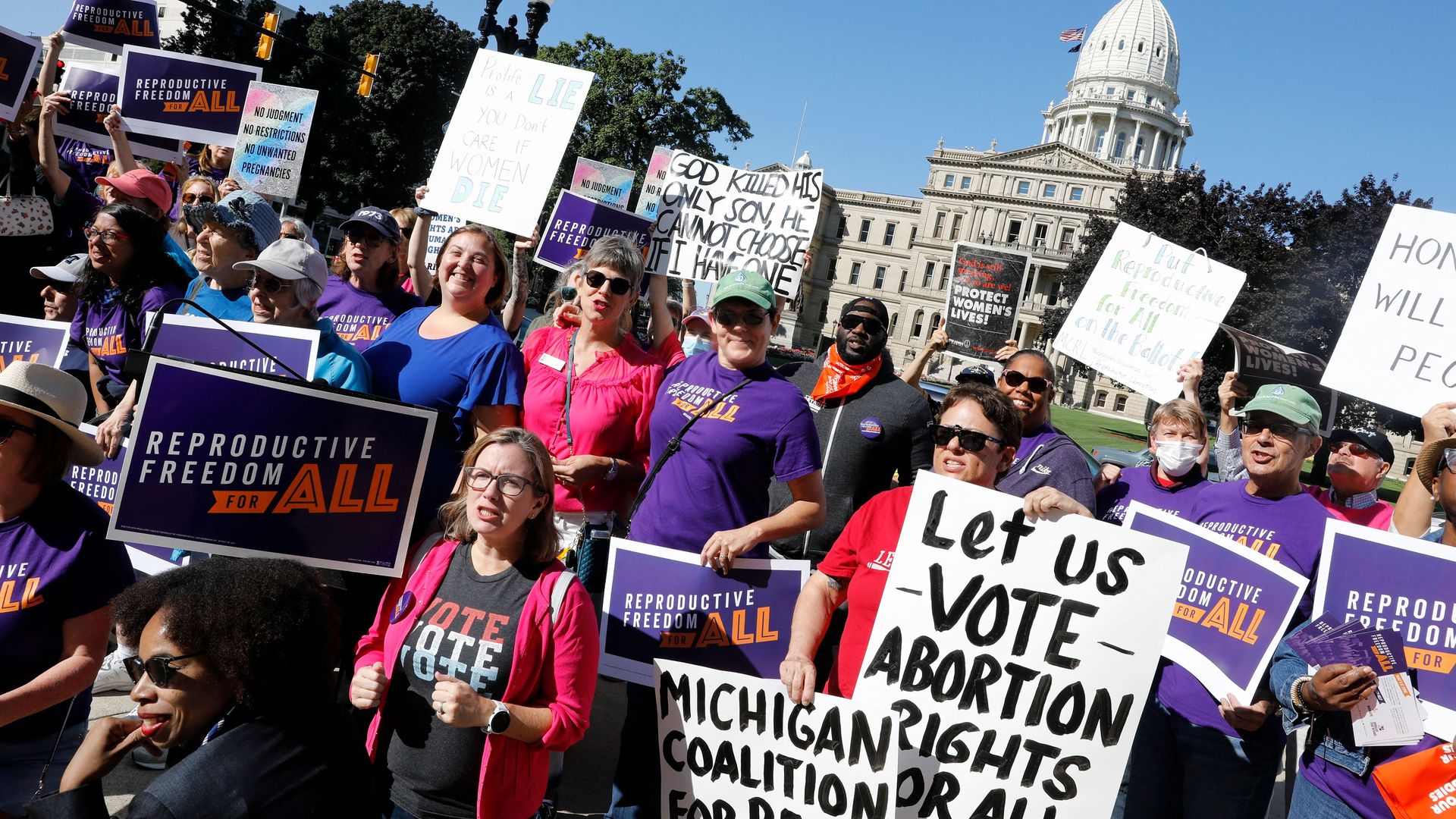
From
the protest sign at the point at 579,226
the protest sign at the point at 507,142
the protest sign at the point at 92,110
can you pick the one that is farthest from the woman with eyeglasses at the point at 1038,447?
the protest sign at the point at 92,110

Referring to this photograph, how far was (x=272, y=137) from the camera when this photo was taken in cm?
914

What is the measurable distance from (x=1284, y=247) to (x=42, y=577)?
38582mm

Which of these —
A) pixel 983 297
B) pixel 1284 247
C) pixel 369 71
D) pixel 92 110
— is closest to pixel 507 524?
pixel 983 297

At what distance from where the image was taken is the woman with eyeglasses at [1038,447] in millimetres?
3668

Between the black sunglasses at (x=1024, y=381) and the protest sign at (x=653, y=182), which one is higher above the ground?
the protest sign at (x=653, y=182)

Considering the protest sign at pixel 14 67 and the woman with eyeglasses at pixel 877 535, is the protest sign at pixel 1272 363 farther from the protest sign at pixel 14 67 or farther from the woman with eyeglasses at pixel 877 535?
the protest sign at pixel 14 67

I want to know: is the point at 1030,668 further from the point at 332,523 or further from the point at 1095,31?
the point at 1095,31

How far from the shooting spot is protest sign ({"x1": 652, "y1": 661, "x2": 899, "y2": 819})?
2637 millimetres

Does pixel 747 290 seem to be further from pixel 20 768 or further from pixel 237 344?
pixel 20 768

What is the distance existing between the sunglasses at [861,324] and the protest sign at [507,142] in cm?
200

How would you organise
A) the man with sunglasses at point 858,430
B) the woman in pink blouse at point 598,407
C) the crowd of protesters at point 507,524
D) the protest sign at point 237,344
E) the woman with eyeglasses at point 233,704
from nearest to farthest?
the woman with eyeglasses at point 233,704 → the crowd of protesters at point 507,524 → the protest sign at point 237,344 → the woman in pink blouse at point 598,407 → the man with sunglasses at point 858,430

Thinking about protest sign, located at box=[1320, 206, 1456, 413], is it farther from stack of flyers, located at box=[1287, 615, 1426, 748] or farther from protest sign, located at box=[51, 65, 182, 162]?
protest sign, located at box=[51, 65, 182, 162]

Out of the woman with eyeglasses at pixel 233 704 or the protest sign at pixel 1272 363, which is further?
the protest sign at pixel 1272 363

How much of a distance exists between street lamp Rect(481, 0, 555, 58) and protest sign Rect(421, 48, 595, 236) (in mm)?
4939
